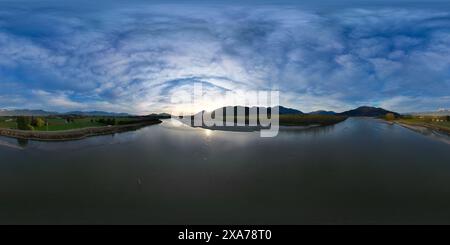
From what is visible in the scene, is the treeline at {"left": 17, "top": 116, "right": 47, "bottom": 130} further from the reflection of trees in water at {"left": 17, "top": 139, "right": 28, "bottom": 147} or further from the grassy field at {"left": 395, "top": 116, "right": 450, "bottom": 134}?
the grassy field at {"left": 395, "top": 116, "right": 450, "bottom": 134}

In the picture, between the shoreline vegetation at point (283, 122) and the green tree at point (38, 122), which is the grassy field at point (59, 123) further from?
the shoreline vegetation at point (283, 122)

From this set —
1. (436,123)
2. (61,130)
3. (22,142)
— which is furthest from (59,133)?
(436,123)

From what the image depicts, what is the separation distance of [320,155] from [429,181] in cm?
429

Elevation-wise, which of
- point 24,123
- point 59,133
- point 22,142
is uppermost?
point 24,123

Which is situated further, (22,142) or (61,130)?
(61,130)

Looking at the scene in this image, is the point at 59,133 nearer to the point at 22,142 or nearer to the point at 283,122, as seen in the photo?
the point at 22,142

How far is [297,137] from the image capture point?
15.7 meters

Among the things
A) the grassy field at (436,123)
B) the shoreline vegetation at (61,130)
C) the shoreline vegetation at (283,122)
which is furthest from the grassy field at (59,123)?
the grassy field at (436,123)

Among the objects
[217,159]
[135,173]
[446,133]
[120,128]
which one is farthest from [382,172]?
[120,128]

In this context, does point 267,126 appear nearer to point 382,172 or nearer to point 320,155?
point 320,155

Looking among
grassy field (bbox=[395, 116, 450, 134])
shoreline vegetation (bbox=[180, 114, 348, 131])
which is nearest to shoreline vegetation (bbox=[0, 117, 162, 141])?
shoreline vegetation (bbox=[180, 114, 348, 131])

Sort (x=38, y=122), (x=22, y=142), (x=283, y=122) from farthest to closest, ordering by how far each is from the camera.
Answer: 1. (x=283, y=122)
2. (x=38, y=122)
3. (x=22, y=142)

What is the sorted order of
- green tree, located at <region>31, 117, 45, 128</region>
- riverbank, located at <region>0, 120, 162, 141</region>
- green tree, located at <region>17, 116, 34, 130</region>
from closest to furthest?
riverbank, located at <region>0, 120, 162, 141</region> → green tree, located at <region>17, 116, 34, 130</region> → green tree, located at <region>31, 117, 45, 128</region>

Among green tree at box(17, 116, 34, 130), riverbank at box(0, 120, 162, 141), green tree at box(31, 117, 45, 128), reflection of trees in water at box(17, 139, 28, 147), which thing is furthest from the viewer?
green tree at box(31, 117, 45, 128)
